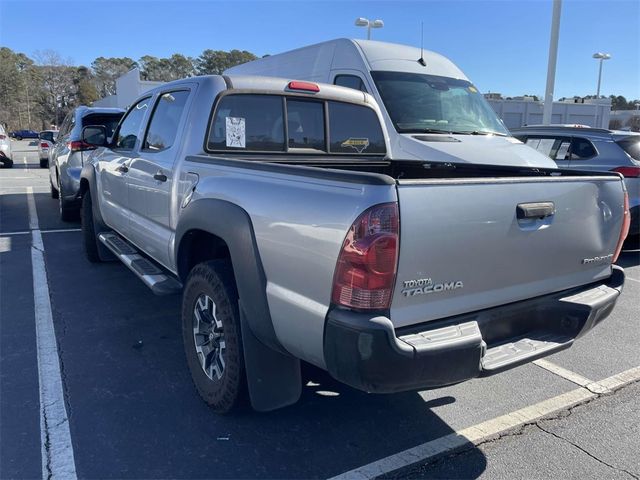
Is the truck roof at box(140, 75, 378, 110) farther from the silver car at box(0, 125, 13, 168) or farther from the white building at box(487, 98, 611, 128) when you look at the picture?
the white building at box(487, 98, 611, 128)

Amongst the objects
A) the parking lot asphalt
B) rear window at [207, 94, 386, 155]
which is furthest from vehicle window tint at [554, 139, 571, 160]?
rear window at [207, 94, 386, 155]

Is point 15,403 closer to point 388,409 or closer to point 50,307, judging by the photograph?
point 50,307

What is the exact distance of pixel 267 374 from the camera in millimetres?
2777

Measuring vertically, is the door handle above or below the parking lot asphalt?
above

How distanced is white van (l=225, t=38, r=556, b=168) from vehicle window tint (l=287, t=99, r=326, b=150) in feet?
7.46

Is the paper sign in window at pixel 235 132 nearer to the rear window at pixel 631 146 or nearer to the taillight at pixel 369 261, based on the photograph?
the taillight at pixel 369 261

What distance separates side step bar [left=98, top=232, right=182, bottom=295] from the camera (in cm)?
372

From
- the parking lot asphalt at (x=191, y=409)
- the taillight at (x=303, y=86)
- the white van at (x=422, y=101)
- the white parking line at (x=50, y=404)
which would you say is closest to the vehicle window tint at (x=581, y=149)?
the white van at (x=422, y=101)

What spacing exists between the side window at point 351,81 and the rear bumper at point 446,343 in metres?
5.04

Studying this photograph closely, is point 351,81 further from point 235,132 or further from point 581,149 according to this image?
point 235,132

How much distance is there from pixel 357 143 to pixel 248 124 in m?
Result: 1.10

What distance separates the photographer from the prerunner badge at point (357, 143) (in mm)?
4384

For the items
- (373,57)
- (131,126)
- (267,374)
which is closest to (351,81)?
(373,57)

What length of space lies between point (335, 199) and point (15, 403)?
2.50 m
